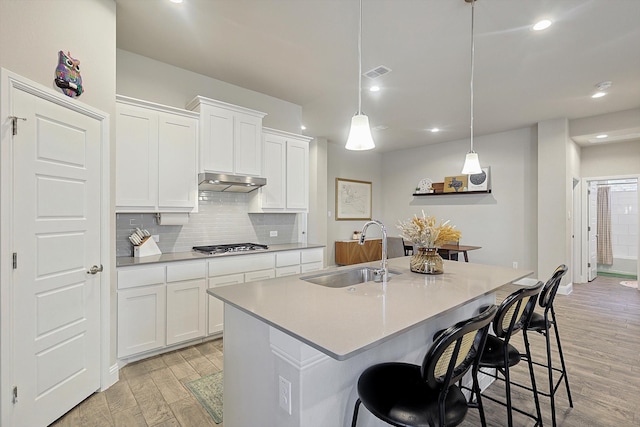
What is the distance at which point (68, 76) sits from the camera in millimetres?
2066

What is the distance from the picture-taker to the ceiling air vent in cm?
338

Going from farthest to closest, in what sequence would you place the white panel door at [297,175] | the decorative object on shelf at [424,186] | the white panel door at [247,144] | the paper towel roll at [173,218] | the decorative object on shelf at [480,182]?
the decorative object on shelf at [424,186] → the decorative object on shelf at [480,182] → the white panel door at [297,175] → the white panel door at [247,144] → the paper towel roll at [173,218]

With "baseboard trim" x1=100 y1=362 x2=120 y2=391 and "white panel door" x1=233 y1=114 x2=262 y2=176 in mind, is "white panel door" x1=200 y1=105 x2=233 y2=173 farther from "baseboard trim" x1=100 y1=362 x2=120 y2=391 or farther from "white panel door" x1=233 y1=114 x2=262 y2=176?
"baseboard trim" x1=100 y1=362 x2=120 y2=391

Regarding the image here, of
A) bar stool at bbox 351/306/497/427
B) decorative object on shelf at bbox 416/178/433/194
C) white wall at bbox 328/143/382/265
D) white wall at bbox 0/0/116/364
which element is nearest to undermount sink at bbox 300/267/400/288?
bar stool at bbox 351/306/497/427

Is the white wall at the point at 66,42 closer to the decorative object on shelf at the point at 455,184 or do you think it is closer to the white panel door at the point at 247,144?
the white panel door at the point at 247,144

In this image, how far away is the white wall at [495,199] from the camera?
5.75m

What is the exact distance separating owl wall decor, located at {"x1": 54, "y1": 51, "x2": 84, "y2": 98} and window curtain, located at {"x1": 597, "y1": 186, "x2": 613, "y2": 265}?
968 centimetres

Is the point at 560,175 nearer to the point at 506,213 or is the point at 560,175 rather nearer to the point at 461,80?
the point at 506,213

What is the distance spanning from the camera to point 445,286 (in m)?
1.97

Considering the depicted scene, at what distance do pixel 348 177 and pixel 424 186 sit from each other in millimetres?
1774

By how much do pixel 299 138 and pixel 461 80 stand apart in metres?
2.12

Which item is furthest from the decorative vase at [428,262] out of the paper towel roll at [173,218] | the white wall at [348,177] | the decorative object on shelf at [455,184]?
the decorative object on shelf at [455,184]

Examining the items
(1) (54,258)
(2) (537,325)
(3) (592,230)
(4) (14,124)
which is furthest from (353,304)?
(3) (592,230)

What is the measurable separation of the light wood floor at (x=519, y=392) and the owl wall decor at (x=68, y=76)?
2.15m
